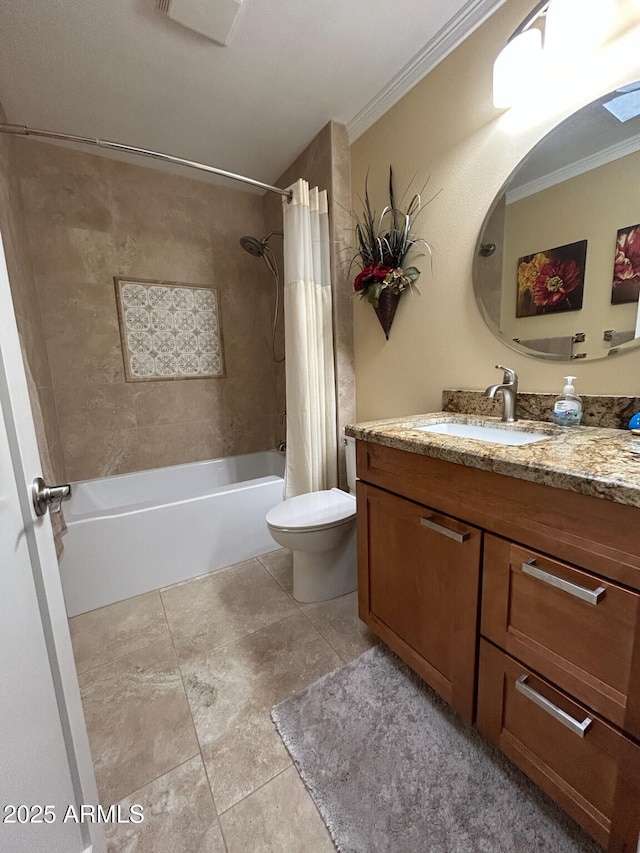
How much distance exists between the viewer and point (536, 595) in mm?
732

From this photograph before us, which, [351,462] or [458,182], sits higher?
[458,182]

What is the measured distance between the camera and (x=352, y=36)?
133 cm

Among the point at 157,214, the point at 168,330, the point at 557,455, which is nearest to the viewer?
the point at 557,455

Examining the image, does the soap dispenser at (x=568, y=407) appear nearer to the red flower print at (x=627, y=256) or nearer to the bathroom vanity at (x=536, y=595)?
the bathroom vanity at (x=536, y=595)

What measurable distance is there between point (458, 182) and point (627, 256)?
27.6 inches

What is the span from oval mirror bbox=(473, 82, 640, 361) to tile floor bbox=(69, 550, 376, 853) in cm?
136

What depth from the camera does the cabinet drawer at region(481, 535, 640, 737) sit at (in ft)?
1.98

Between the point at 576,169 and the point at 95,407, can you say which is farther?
the point at 95,407

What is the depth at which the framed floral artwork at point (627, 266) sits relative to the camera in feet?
3.11

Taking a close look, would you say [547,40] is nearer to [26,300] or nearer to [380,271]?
[380,271]

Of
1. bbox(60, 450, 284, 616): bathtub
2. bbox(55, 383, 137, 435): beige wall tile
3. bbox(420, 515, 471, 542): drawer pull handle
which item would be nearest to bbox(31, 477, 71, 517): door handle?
bbox(420, 515, 471, 542): drawer pull handle

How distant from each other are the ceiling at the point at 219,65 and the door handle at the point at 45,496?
1667 mm

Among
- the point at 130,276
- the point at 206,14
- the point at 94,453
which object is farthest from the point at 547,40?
the point at 94,453

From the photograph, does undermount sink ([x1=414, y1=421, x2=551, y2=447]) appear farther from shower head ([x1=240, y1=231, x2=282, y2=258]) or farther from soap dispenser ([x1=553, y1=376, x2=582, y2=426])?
shower head ([x1=240, y1=231, x2=282, y2=258])
